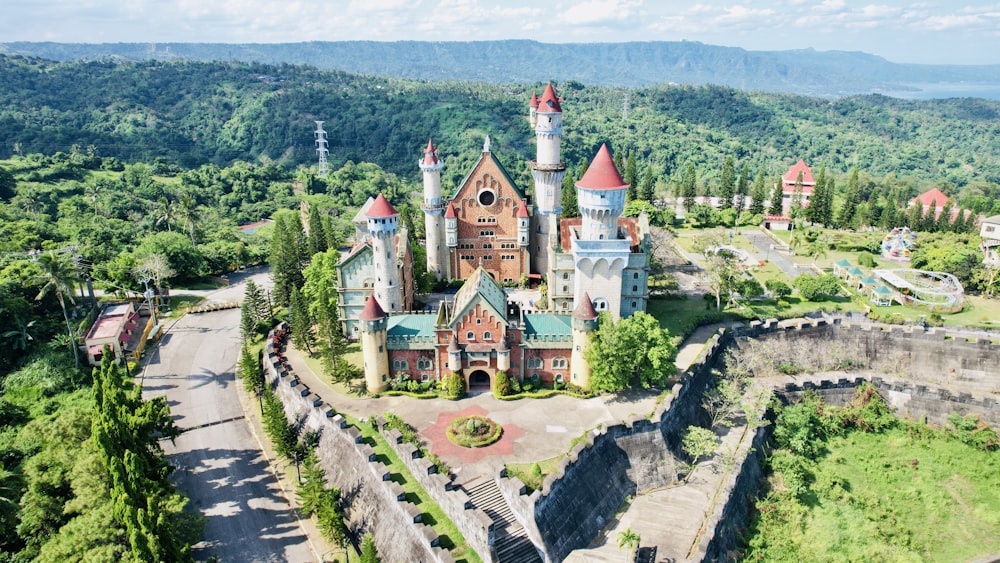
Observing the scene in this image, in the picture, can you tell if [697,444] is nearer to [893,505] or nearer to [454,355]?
[893,505]

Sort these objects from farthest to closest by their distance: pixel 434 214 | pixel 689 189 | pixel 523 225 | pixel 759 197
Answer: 1. pixel 689 189
2. pixel 759 197
3. pixel 434 214
4. pixel 523 225

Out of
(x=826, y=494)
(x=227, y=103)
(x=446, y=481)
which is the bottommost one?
(x=826, y=494)

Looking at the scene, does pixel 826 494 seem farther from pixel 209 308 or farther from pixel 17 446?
pixel 209 308

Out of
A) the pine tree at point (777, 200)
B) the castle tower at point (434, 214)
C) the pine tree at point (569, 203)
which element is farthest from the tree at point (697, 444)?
the pine tree at point (777, 200)

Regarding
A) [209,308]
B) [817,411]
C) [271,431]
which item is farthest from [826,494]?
[209,308]

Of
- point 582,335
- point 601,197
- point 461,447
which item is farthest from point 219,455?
point 601,197

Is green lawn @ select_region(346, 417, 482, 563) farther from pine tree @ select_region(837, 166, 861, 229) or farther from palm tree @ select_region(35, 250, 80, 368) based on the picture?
pine tree @ select_region(837, 166, 861, 229)
